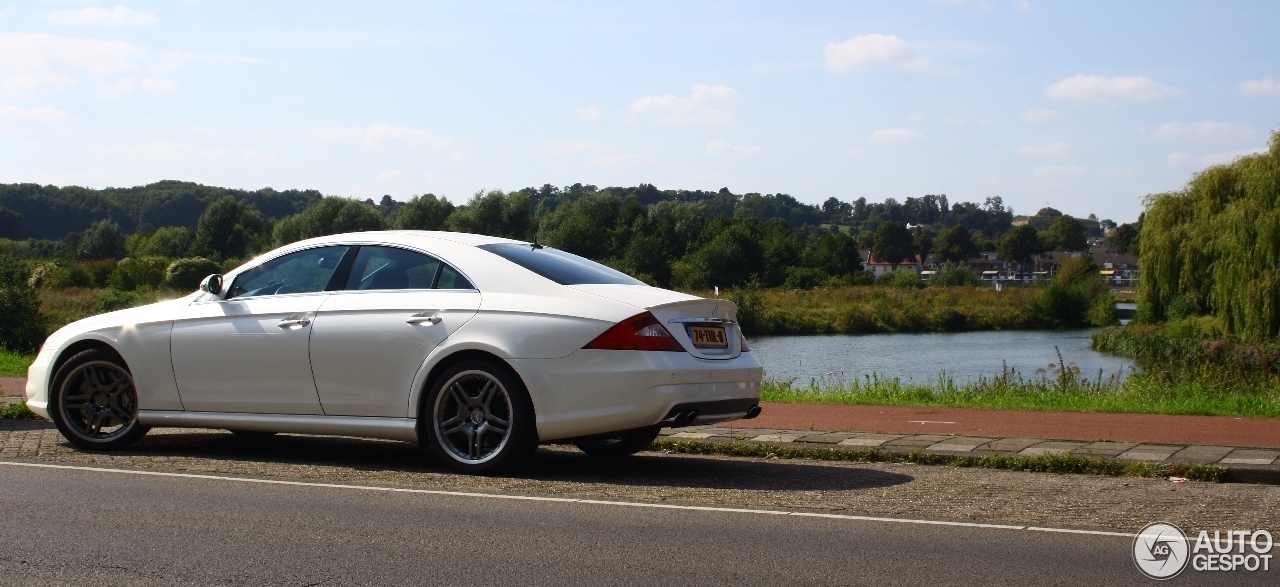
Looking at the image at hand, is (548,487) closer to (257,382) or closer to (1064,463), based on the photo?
(257,382)

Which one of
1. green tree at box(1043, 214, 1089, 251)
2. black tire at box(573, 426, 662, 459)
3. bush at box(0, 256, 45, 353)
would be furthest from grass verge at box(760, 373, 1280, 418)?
green tree at box(1043, 214, 1089, 251)

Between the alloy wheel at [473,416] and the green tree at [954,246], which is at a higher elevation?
the green tree at [954,246]

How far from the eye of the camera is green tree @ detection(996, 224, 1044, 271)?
160750 mm

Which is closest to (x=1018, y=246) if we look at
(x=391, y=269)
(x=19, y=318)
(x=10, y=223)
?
(x=10, y=223)

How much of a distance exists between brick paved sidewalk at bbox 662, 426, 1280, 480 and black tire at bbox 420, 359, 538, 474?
6.32 ft

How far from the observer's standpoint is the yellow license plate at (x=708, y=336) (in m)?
7.27

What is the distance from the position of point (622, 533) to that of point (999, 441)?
3870mm

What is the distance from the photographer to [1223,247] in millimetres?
34531

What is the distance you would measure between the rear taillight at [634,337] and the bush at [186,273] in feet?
132

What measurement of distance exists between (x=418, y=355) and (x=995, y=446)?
151 inches

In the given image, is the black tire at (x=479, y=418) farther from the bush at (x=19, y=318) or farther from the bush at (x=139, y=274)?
the bush at (x=139, y=274)

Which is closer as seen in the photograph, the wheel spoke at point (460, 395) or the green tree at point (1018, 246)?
the wheel spoke at point (460, 395)

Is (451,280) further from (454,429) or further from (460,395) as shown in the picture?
(454,429)

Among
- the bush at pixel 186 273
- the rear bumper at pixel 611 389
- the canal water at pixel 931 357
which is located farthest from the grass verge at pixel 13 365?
the bush at pixel 186 273
